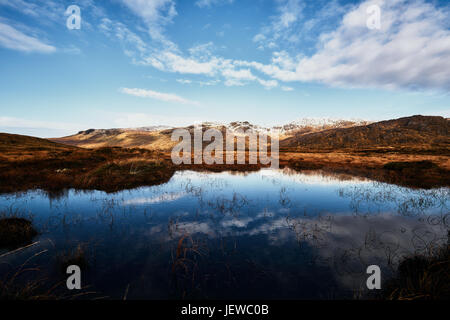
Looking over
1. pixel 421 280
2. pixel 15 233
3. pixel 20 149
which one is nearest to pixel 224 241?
pixel 421 280

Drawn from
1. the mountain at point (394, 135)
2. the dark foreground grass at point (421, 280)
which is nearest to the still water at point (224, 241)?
the dark foreground grass at point (421, 280)

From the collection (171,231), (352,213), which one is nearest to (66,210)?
(171,231)

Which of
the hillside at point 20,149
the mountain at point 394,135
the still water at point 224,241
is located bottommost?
the still water at point 224,241

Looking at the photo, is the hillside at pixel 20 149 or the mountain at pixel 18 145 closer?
the hillside at pixel 20 149

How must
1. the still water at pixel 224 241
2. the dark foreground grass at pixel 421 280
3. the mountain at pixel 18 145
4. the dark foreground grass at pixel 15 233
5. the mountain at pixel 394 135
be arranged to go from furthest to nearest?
the mountain at pixel 394 135, the mountain at pixel 18 145, the dark foreground grass at pixel 15 233, the still water at pixel 224 241, the dark foreground grass at pixel 421 280

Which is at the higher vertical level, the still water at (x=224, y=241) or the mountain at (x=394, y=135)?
the mountain at (x=394, y=135)

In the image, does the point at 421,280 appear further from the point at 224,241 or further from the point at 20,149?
the point at 20,149

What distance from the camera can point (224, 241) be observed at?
28.6 ft

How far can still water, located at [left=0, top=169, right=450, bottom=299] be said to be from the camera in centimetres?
591

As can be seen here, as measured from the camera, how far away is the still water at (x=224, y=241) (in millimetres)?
5914

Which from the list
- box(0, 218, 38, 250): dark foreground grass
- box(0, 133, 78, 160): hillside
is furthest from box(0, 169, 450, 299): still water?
box(0, 133, 78, 160): hillside

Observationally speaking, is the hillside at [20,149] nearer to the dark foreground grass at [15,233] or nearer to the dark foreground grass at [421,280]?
the dark foreground grass at [15,233]
